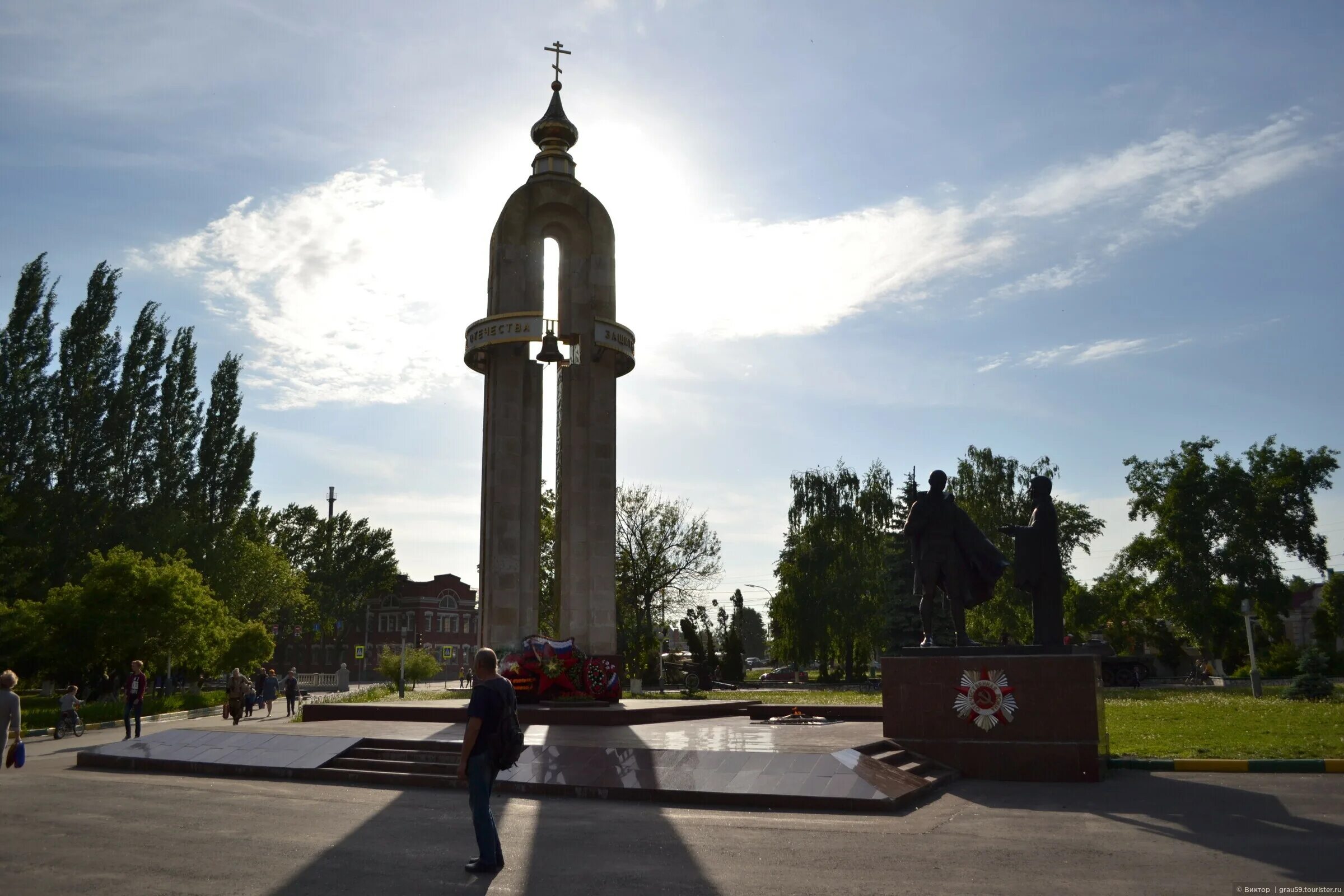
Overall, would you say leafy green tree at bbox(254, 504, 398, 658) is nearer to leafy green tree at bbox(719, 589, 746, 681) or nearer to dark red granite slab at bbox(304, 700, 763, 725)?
leafy green tree at bbox(719, 589, 746, 681)

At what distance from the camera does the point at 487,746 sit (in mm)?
7484

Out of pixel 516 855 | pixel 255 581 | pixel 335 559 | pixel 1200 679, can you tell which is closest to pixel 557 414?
pixel 516 855

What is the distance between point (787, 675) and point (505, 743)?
192 ft

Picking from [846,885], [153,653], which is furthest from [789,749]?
[153,653]

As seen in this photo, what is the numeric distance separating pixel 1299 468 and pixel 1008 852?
48706mm

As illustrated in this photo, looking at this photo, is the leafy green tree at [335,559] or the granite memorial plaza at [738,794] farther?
the leafy green tree at [335,559]

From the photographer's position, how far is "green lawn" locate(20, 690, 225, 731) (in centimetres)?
2542

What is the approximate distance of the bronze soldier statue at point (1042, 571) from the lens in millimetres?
13305

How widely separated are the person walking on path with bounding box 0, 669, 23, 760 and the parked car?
4825 centimetres

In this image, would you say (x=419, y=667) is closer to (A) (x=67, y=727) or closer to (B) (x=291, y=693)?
(B) (x=291, y=693)

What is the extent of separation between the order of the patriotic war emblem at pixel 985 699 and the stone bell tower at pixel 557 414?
15.4m

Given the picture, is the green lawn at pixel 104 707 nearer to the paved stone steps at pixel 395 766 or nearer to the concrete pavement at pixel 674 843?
the paved stone steps at pixel 395 766

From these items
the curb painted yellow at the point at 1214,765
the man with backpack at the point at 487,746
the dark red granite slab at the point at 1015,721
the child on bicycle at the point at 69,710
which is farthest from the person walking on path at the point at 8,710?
the child on bicycle at the point at 69,710

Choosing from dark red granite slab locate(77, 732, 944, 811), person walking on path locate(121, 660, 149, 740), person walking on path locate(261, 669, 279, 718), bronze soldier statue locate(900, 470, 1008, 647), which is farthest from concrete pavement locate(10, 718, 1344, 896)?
person walking on path locate(261, 669, 279, 718)
